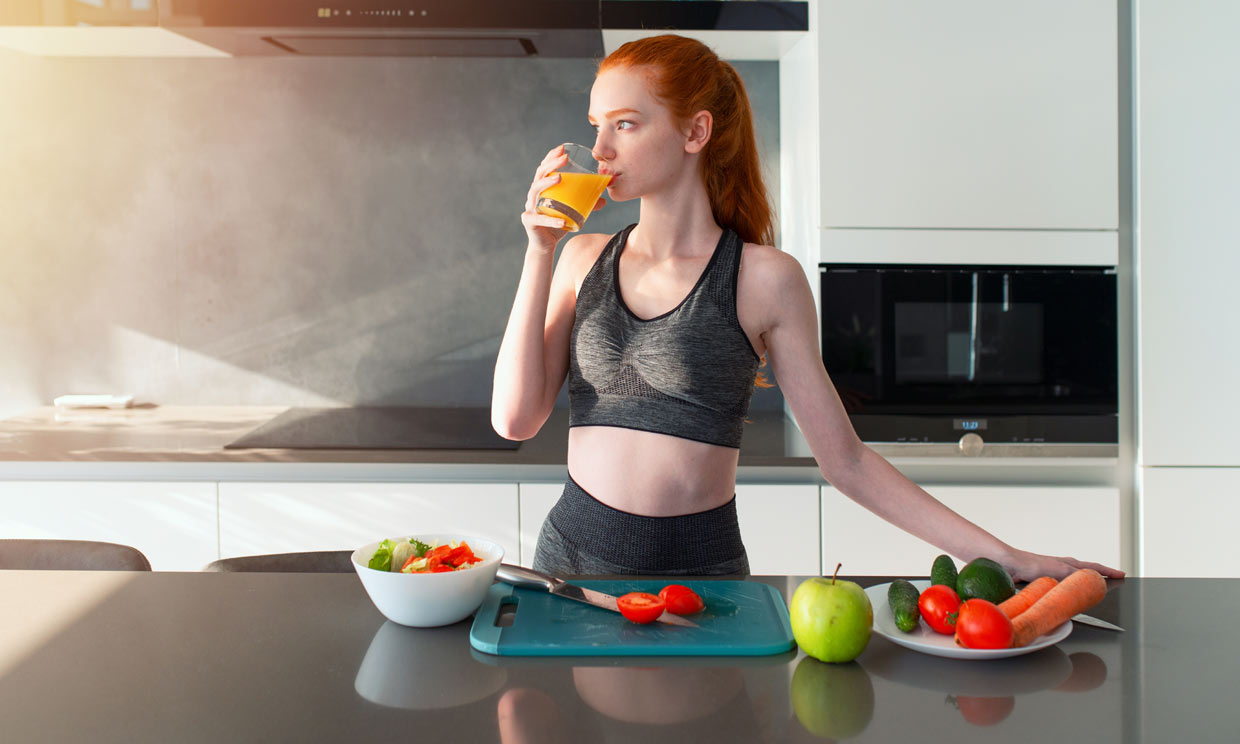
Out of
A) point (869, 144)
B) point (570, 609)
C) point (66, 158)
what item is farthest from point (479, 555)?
point (66, 158)

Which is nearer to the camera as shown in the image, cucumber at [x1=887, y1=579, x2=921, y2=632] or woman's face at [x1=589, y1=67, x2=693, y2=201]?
cucumber at [x1=887, y1=579, x2=921, y2=632]

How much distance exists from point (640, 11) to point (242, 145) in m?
1.25

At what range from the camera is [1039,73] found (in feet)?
7.37

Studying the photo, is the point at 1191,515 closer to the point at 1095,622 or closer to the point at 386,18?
the point at 1095,622

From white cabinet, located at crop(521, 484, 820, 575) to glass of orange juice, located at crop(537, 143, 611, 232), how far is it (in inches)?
42.6

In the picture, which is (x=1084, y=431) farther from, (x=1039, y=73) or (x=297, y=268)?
(x=297, y=268)

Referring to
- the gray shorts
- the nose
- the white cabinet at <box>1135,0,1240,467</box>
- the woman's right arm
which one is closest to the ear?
the nose

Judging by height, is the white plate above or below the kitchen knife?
below

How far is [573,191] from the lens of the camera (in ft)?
4.04

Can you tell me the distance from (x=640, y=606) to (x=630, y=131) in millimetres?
683

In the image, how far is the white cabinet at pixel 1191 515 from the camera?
2287 mm

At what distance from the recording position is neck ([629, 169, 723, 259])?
152cm

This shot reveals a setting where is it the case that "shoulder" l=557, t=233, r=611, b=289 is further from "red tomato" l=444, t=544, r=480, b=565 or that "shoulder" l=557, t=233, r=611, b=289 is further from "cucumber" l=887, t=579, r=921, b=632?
"cucumber" l=887, t=579, r=921, b=632

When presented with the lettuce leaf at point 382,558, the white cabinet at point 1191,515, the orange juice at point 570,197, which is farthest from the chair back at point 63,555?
the white cabinet at point 1191,515
